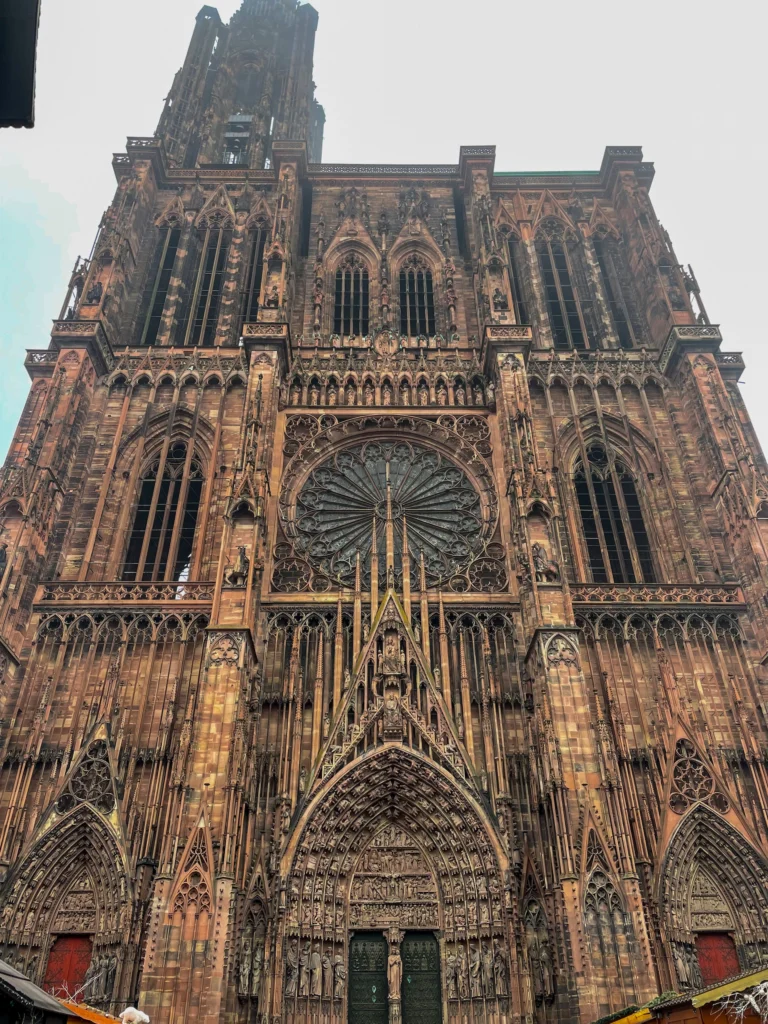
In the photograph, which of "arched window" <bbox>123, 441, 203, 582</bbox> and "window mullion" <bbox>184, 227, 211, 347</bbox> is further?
"window mullion" <bbox>184, 227, 211, 347</bbox>

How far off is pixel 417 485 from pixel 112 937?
44.9ft

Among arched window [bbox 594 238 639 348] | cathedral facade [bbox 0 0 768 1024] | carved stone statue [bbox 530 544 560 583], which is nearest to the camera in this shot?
cathedral facade [bbox 0 0 768 1024]

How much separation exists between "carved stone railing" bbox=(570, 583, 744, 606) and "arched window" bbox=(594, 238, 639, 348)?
391 inches

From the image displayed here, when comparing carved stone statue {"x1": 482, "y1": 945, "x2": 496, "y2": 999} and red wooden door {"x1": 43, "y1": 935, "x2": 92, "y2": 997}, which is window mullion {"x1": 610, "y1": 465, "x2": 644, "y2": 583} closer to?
carved stone statue {"x1": 482, "y1": 945, "x2": 496, "y2": 999}

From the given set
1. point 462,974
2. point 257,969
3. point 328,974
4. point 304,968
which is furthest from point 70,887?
point 462,974

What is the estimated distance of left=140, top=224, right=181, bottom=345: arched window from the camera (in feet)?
86.7

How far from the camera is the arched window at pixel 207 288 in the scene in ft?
86.6

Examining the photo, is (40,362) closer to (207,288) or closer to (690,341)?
(207,288)

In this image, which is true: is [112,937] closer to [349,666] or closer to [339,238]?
[349,666]

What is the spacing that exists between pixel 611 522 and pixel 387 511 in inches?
258

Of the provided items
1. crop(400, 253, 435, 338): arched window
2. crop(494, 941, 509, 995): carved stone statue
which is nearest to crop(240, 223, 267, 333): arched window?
crop(400, 253, 435, 338): arched window

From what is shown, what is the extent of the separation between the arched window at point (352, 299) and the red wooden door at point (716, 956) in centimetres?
1984

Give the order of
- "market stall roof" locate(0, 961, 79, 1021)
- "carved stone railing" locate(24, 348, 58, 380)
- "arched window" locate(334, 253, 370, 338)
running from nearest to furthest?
1. "market stall roof" locate(0, 961, 79, 1021)
2. "carved stone railing" locate(24, 348, 58, 380)
3. "arched window" locate(334, 253, 370, 338)

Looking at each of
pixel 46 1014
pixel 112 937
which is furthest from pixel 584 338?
pixel 46 1014
